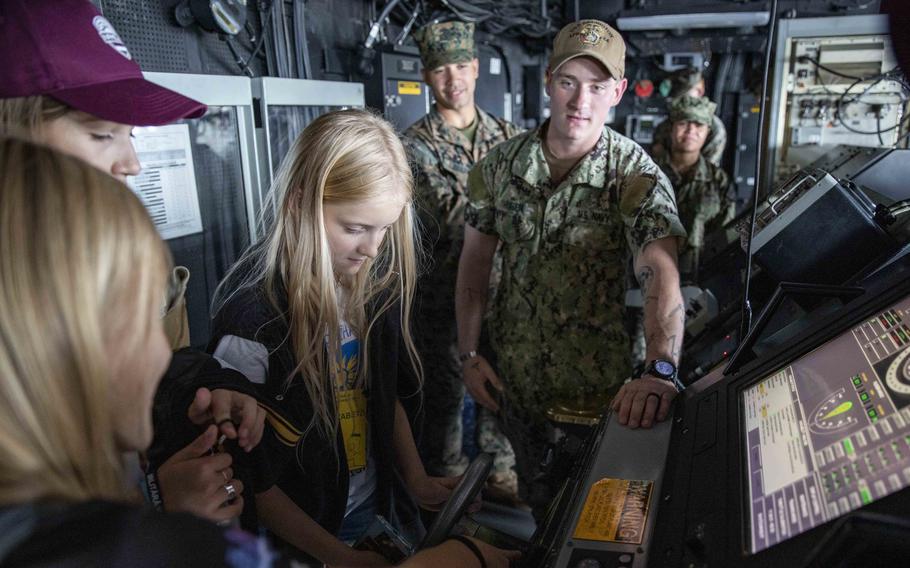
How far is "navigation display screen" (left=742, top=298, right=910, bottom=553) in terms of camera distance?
1.97 feet

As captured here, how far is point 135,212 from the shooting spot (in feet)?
1.80

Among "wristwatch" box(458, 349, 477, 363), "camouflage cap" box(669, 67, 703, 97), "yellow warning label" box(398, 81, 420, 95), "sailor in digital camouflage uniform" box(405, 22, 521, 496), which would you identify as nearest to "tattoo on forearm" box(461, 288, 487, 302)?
"wristwatch" box(458, 349, 477, 363)

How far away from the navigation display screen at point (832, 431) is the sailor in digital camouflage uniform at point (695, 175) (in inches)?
93.6

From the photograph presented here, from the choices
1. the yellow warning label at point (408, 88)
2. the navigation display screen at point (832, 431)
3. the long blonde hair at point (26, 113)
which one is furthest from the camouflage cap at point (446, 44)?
the navigation display screen at point (832, 431)

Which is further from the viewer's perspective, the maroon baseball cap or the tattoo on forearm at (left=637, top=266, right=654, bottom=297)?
the tattoo on forearm at (left=637, top=266, right=654, bottom=297)

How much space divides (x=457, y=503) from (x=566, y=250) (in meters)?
0.95

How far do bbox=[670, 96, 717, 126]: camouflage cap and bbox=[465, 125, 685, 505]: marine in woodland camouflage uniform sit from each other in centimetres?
191

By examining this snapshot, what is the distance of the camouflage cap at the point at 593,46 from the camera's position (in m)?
1.60

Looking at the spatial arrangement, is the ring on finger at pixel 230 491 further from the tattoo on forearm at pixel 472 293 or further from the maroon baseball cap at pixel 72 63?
the tattoo on forearm at pixel 472 293

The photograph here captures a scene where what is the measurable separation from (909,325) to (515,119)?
4.89 metres

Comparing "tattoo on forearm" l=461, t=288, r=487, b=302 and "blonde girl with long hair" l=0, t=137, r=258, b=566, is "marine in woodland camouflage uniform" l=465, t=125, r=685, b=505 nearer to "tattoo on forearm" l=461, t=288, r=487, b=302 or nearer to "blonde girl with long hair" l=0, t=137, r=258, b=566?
"tattoo on forearm" l=461, t=288, r=487, b=302

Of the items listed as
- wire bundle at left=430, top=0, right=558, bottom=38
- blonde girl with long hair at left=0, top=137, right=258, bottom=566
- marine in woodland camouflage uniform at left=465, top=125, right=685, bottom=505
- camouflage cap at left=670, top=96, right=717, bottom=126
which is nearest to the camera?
blonde girl with long hair at left=0, top=137, right=258, bottom=566

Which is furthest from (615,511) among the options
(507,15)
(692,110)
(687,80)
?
(687,80)

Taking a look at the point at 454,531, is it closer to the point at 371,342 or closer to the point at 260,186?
the point at 371,342
